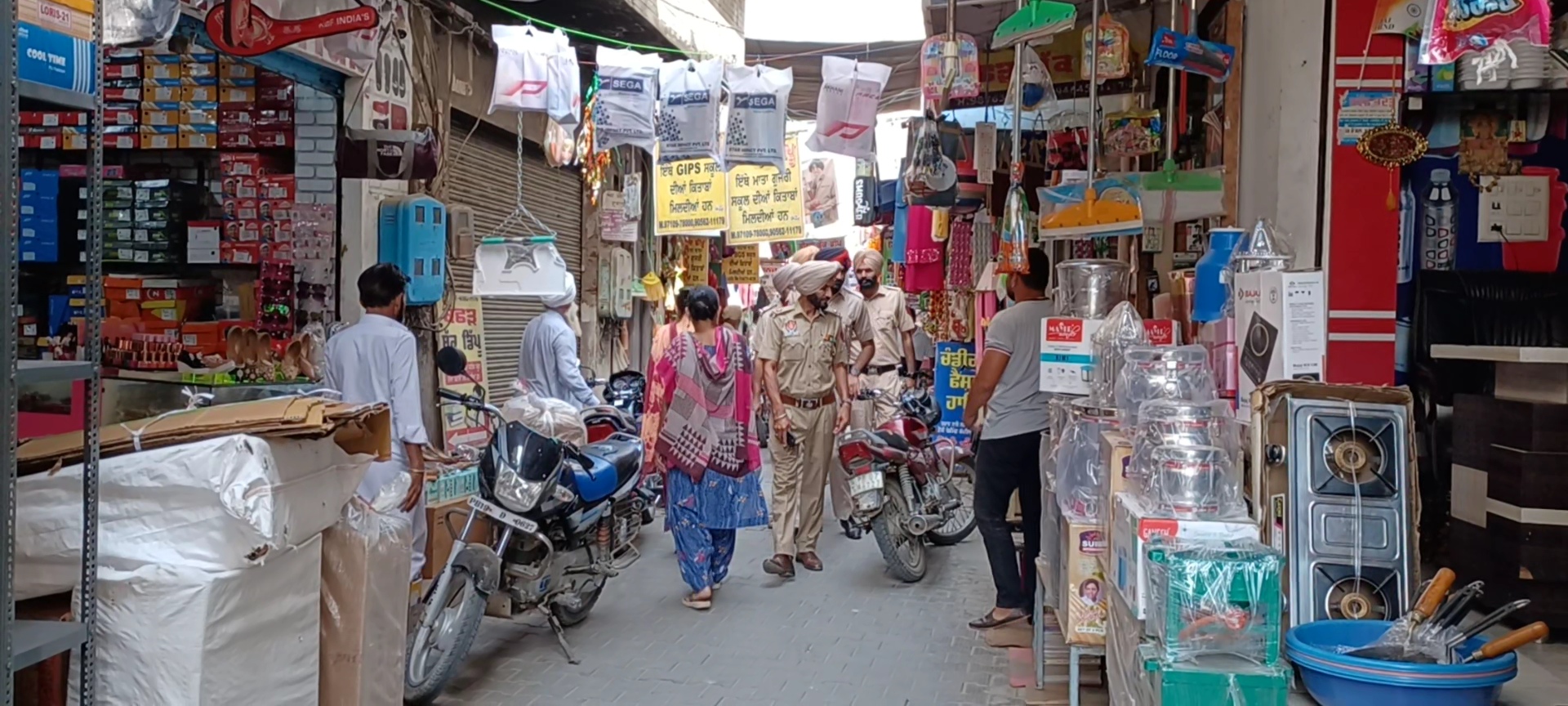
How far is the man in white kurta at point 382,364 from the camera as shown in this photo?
5496 mm

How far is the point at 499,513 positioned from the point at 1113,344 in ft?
8.78

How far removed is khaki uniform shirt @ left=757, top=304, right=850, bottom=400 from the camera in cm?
766

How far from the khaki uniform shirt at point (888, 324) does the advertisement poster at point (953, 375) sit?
31.7 inches

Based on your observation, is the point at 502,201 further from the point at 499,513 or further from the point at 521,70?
the point at 499,513

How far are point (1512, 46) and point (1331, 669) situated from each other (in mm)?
3578

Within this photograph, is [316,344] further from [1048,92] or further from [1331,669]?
[1331,669]

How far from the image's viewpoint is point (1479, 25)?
10.9ft

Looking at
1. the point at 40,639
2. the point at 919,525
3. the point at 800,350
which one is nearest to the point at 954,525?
the point at 919,525

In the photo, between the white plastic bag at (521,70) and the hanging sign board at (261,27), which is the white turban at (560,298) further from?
the hanging sign board at (261,27)

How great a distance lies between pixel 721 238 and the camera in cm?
1666

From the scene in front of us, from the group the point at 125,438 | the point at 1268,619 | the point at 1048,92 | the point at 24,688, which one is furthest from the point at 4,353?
the point at 1048,92

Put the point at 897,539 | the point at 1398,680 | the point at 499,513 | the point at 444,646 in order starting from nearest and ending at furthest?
the point at 1398,680 → the point at 444,646 → the point at 499,513 → the point at 897,539

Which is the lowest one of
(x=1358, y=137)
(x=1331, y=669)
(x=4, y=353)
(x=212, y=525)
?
(x=1331, y=669)

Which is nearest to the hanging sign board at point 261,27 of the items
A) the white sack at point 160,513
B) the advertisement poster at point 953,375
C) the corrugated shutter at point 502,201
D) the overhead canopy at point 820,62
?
the corrugated shutter at point 502,201
